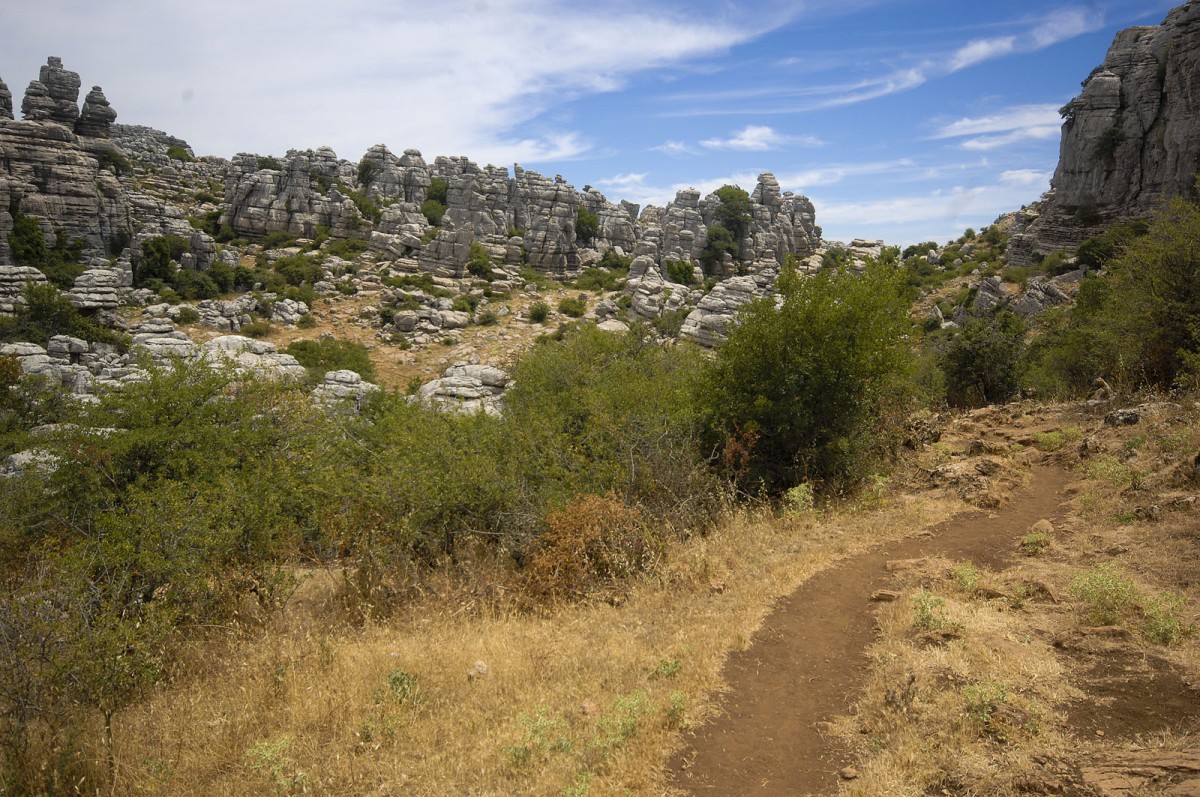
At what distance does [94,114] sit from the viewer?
4944 cm

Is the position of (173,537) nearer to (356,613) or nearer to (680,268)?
(356,613)

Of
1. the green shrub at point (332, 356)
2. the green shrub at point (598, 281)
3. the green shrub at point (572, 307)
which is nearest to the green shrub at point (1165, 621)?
the green shrub at point (332, 356)

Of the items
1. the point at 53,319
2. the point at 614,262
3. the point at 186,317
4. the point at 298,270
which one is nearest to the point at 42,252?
the point at 53,319

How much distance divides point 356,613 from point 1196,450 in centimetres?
1038

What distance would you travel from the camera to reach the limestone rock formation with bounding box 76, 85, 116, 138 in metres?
49.1

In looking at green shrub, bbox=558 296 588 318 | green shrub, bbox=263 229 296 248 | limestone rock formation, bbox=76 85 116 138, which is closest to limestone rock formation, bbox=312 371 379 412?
green shrub, bbox=558 296 588 318

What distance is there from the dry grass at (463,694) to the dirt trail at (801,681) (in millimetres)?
193

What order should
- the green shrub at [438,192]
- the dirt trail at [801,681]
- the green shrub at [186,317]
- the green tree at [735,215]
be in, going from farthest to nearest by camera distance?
the green shrub at [438,192] → the green tree at [735,215] → the green shrub at [186,317] → the dirt trail at [801,681]

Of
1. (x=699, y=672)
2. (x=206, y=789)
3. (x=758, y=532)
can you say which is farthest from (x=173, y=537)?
(x=758, y=532)

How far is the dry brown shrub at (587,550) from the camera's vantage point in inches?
285

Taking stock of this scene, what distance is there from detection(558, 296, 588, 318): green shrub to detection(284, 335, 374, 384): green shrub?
1321 centimetres

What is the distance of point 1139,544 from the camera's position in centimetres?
661

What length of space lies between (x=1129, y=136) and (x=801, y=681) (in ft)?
141

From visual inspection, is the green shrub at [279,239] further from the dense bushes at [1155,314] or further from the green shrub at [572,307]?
the dense bushes at [1155,314]
